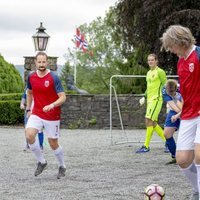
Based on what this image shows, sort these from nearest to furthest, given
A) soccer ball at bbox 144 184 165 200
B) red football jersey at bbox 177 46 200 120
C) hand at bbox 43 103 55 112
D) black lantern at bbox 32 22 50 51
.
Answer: red football jersey at bbox 177 46 200 120
soccer ball at bbox 144 184 165 200
hand at bbox 43 103 55 112
black lantern at bbox 32 22 50 51

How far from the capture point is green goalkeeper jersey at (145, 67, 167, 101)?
1137cm

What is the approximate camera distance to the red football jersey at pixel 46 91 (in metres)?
8.46

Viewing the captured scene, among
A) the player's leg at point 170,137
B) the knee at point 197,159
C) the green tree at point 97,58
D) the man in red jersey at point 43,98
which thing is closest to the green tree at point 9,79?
the green tree at point 97,58

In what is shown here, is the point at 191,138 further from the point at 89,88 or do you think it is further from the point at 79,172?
the point at 89,88

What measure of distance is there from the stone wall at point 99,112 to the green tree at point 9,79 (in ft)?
35.0

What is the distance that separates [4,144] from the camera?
15.2 meters

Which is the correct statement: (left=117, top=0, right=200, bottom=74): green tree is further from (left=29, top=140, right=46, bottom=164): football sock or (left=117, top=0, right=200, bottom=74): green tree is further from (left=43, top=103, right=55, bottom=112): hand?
(left=43, top=103, right=55, bottom=112): hand

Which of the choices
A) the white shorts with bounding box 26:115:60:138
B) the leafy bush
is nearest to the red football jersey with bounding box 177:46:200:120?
the white shorts with bounding box 26:115:60:138

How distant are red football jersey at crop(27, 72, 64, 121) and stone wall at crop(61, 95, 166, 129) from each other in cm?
1236

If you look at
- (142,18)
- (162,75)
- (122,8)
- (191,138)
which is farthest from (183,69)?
(122,8)

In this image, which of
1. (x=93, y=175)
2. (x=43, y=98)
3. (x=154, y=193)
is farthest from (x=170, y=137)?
(x=154, y=193)

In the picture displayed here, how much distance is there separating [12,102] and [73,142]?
8171 mm

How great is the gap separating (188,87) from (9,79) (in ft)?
91.7

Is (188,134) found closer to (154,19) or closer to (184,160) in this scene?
(184,160)
